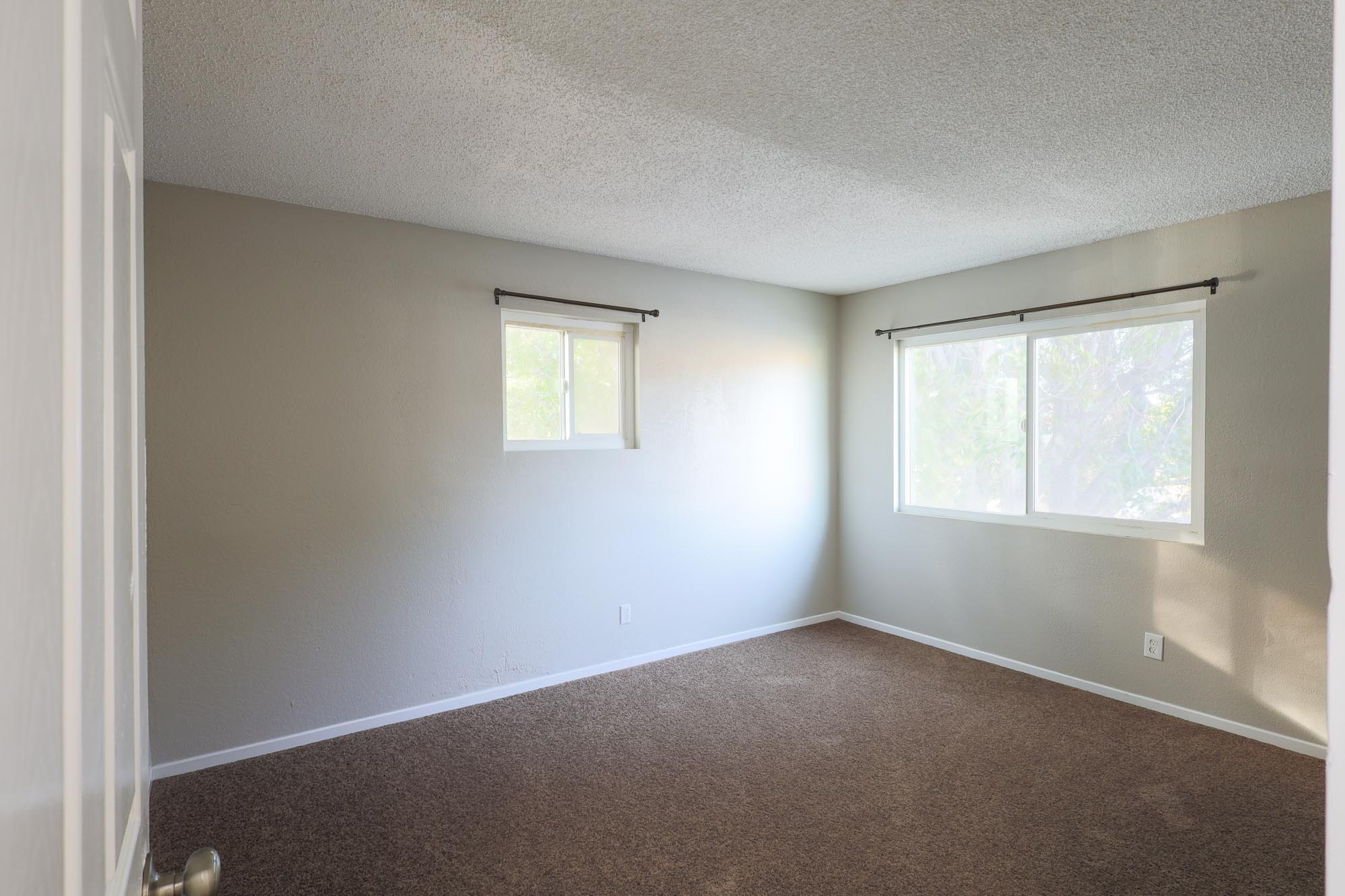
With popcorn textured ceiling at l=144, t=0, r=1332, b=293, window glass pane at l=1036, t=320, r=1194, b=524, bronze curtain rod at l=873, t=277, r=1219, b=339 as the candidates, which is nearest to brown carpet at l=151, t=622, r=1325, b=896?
window glass pane at l=1036, t=320, r=1194, b=524

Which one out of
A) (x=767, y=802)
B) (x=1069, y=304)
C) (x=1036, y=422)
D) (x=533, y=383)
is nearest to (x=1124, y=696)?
(x=1036, y=422)

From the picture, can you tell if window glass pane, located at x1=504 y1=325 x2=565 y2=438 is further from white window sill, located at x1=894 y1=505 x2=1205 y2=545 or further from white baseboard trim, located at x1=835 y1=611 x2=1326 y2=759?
white baseboard trim, located at x1=835 y1=611 x2=1326 y2=759

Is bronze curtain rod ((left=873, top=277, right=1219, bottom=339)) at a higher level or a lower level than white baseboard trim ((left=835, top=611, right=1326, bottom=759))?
higher

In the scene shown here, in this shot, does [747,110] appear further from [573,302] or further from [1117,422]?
→ [1117,422]

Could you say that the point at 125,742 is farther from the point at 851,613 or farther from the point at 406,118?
the point at 851,613

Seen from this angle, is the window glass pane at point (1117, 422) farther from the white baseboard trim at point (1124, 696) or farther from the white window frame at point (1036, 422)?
the white baseboard trim at point (1124, 696)

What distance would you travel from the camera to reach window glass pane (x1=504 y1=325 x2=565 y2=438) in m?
4.02

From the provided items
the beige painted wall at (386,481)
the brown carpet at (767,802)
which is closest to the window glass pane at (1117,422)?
the brown carpet at (767,802)

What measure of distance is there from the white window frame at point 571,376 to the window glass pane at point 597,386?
0.07ft

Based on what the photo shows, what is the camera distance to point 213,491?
311cm

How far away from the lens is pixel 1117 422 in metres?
3.92

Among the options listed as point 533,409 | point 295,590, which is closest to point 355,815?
point 295,590

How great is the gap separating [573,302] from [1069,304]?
271cm

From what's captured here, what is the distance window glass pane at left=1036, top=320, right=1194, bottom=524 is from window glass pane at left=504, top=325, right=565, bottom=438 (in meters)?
2.80
